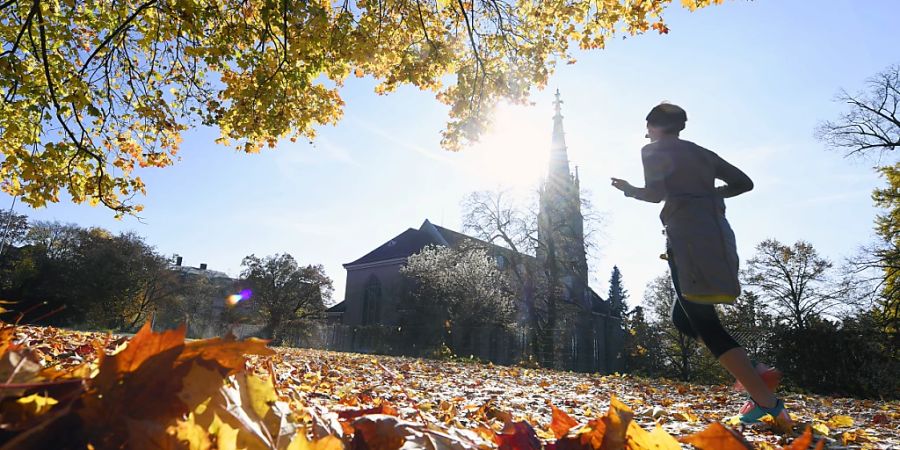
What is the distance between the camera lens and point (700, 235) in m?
2.91

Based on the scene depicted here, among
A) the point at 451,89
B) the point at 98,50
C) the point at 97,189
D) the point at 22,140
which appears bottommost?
the point at 97,189

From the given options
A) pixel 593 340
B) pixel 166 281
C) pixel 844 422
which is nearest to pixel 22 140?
pixel 844 422

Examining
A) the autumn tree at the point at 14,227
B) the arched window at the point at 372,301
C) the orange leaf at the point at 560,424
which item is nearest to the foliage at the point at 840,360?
the orange leaf at the point at 560,424

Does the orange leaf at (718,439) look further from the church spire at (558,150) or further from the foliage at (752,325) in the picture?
the church spire at (558,150)

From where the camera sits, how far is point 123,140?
806 centimetres

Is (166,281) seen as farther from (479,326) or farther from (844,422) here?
(844,422)

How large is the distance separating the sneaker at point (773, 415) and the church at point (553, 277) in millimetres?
21226

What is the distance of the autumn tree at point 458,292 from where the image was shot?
78.0 ft

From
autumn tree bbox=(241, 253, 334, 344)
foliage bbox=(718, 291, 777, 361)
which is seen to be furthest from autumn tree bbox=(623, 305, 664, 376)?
autumn tree bbox=(241, 253, 334, 344)

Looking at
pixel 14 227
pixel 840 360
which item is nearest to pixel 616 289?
pixel 840 360

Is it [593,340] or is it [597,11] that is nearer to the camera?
[597,11]

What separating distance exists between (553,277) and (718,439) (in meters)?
28.5

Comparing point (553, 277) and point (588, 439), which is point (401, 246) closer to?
point (553, 277)

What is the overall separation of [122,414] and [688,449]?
6.92 ft
